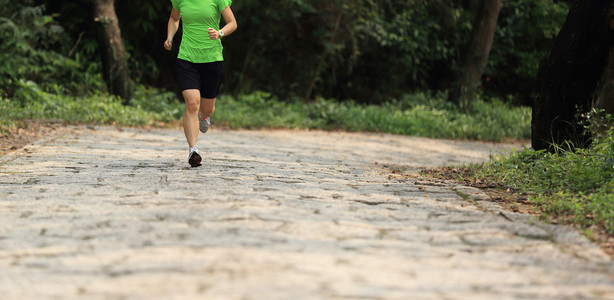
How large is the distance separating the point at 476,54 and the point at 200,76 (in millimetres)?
12599

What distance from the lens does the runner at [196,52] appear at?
738 cm

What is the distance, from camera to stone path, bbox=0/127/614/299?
11.1 ft

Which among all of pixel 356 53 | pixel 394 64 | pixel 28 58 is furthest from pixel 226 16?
pixel 394 64

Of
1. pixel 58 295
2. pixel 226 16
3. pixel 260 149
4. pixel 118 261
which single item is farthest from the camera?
pixel 260 149

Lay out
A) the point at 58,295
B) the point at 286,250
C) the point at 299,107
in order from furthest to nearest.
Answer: the point at 299,107 → the point at 286,250 → the point at 58,295

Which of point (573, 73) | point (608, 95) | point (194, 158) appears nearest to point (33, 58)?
point (194, 158)

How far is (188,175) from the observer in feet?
22.7

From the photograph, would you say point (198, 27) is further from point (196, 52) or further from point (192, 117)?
point (192, 117)

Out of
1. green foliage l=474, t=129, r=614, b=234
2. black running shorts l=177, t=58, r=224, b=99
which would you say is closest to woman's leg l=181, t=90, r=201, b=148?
black running shorts l=177, t=58, r=224, b=99

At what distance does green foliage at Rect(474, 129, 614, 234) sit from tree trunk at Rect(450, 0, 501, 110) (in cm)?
1056

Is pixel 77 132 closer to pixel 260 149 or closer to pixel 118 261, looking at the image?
pixel 260 149

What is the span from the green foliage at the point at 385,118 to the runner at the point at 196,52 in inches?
294

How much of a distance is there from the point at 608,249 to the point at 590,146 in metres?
3.67

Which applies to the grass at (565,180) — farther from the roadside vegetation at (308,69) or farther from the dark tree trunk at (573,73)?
the roadside vegetation at (308,69)
